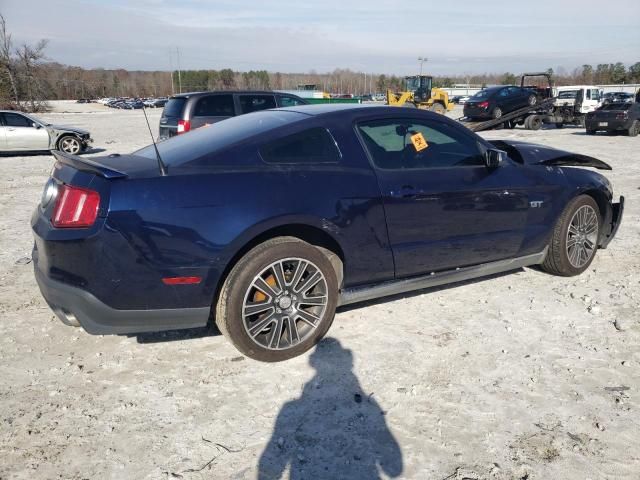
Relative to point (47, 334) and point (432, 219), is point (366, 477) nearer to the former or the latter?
point (432, 219)

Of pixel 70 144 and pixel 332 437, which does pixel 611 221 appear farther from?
pixel 70 144

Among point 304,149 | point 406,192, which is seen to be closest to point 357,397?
point 406,192

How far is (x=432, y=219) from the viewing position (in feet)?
12.3

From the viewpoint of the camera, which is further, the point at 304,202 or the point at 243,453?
the point at 304,202

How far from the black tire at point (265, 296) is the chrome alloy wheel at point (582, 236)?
8.23 feet

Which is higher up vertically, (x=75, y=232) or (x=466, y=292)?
(x=75, y=232)

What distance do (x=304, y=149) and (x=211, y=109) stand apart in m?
8.04

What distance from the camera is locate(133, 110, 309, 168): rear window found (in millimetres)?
3230

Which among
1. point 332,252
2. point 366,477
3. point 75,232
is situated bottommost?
point 366,477

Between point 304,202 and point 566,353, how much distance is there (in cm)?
200

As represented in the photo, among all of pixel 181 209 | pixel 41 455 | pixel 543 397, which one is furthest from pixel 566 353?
pixel 41 455

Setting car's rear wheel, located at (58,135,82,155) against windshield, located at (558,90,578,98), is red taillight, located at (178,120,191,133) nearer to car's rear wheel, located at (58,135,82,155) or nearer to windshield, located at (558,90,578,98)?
car's rear wheel, located at (58,135,82,155)

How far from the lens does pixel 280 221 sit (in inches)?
123

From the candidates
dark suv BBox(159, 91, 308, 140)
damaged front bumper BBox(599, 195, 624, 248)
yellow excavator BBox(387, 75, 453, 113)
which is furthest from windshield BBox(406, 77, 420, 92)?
damaged front bumper BBox(599, 195, 624, 248)
